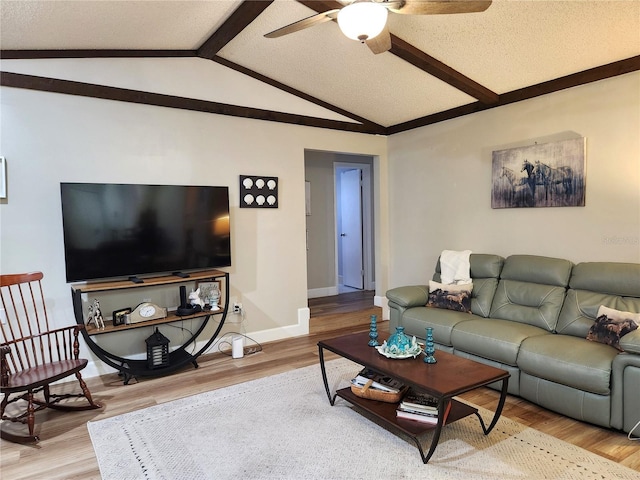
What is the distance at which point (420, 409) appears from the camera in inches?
94.6

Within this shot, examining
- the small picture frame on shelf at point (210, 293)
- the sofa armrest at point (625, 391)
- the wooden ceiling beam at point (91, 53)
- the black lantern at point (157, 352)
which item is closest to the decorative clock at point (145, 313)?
the black lantern at point (157, 352)

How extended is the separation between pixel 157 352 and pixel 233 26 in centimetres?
279

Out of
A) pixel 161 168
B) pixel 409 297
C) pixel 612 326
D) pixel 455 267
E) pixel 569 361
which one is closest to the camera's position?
pixel 569 361

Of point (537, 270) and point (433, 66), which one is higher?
point (433, 66)

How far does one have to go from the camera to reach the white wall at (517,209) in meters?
3.21

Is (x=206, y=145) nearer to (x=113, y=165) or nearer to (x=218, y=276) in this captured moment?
(x=113, y=165)

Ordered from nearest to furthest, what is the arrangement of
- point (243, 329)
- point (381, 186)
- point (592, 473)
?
point (592, 473) → point (243, 329) → point (381, 186)

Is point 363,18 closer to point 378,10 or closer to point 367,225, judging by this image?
point 378,10

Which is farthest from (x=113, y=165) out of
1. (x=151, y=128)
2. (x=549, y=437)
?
(x=549, y=437)

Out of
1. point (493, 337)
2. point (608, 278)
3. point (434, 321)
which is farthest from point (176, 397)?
point (608, 278)

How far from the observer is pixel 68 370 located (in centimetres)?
272

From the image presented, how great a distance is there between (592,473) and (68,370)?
3196mm

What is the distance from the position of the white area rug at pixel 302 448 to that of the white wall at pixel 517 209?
1806mm

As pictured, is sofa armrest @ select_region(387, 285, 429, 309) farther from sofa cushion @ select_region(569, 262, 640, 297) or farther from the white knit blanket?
sofa cushion @ select_region(569, 262, 640, 297)
